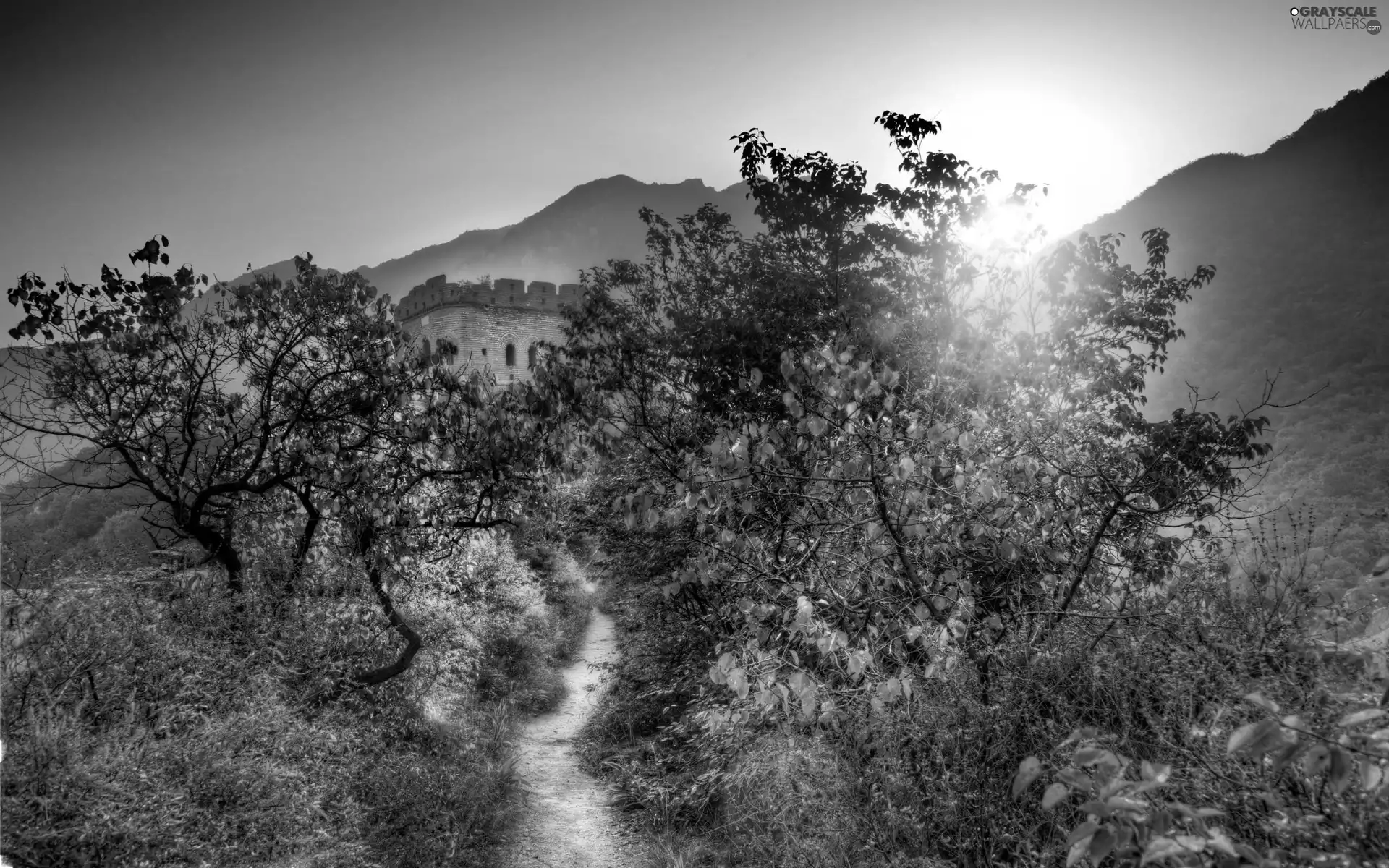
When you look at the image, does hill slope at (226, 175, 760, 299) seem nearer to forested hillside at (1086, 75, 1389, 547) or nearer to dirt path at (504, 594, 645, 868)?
forested hillside at (1086, 75, 1389, 547)

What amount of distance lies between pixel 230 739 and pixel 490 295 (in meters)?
31.5

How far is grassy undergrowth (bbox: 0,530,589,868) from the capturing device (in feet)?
12.7

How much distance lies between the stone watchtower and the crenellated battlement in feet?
0.12

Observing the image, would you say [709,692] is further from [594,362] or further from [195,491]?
[195,491]

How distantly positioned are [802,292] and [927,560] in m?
4.42

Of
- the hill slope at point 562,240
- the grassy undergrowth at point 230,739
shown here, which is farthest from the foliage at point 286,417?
the hill slope at point 562,240

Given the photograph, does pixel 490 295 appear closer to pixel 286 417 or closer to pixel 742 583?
pixel 286 417

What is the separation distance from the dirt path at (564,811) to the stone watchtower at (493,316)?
988 inches

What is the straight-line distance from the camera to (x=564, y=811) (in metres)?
6.81

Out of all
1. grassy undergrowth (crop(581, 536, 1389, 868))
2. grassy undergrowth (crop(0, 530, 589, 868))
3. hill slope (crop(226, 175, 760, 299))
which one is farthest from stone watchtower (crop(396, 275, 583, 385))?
grassy undergrowth (crop(581, 536, 1389, 868))

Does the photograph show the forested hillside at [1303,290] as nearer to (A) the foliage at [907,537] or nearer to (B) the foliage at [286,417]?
(A) the foliage at [907,537]

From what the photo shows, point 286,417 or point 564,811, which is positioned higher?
point 286,417

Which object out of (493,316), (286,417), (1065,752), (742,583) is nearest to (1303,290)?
(742,583)

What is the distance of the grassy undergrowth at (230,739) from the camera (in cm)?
387
